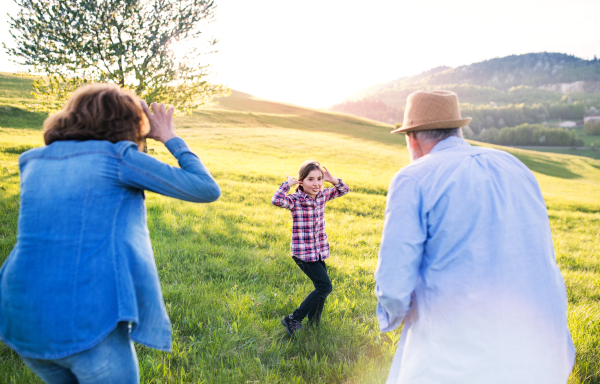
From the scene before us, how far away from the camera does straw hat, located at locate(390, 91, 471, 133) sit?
2.22m

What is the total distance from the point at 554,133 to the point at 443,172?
139 meters

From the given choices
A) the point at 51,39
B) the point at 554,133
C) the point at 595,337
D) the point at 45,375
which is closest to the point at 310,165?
the point at 45,375

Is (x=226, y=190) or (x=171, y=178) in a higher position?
(x=171, y=178)

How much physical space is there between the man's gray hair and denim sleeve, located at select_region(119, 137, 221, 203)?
142 centimetres

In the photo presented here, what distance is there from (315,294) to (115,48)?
54.7ft

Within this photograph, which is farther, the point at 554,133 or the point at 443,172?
the point at 554,133

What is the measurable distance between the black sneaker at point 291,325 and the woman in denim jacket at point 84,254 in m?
2.43

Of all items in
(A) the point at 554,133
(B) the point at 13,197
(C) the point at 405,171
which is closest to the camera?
(C) the point at 405,171

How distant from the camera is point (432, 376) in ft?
6.40

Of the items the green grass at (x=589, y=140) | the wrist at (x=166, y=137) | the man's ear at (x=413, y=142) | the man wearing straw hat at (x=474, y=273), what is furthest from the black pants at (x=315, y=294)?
the green grass at (x=589, y=140)

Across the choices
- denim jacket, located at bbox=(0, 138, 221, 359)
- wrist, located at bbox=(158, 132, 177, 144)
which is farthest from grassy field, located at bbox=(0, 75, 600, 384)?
wrist, located at bbox=(158, 132, 177, 144)

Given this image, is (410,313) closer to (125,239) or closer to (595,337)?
(125,239)

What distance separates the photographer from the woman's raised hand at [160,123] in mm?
2160

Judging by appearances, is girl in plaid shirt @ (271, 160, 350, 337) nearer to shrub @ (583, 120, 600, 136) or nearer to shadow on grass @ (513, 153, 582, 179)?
shadow on grass @ (513, 153, 582, 179)
